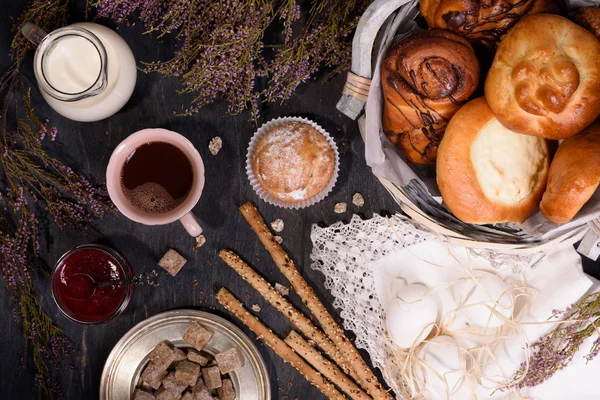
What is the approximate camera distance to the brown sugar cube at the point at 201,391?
178 centimetres

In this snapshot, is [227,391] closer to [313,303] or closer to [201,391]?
[201,391]

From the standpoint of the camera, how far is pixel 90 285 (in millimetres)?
1742

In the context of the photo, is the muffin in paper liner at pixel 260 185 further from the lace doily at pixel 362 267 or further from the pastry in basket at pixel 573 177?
the pastry in basket at pixel 573 177

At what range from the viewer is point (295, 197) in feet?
5.58

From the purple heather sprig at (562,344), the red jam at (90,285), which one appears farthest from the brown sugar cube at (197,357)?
the purple heather sprig at (562,344)

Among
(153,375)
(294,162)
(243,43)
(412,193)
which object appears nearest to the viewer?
(412,193)

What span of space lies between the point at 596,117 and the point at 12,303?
166cm

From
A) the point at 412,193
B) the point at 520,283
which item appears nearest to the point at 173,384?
the point at 412,193

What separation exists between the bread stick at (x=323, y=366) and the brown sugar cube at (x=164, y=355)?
338 millimetres

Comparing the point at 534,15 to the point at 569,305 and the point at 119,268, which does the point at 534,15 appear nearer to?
the point at 569,305

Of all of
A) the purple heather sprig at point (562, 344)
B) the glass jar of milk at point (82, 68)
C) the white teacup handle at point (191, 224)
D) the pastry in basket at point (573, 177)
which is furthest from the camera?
the white teacup handle at point (191, 224)

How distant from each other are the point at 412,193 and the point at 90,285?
97 centimetres

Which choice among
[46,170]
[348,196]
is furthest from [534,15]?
[46,170]

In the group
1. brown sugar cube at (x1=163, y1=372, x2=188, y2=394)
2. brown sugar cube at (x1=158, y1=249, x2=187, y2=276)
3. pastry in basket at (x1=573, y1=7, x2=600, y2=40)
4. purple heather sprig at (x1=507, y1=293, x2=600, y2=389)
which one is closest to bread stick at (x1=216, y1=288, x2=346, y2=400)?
brown sugar cube at (x1=158, y1=249, x2=187, y2=276)
